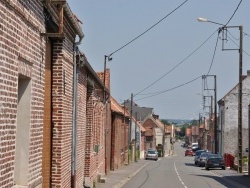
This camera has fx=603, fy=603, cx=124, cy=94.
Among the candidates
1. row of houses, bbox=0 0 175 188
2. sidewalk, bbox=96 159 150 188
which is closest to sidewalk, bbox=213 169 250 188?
sidewalk, bbox=96 159 150 188

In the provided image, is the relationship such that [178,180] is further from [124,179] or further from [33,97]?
[33,97]

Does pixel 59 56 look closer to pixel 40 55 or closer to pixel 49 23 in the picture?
pixel 49 23

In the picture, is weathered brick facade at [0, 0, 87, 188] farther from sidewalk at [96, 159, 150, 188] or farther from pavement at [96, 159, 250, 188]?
pavement at [96, 159, 250, 188]

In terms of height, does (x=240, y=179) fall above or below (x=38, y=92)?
below

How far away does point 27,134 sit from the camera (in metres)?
9.82

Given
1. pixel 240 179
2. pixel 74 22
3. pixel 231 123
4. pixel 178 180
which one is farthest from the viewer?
pixel 231 123

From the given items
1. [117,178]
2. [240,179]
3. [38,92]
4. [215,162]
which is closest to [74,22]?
[38,92]

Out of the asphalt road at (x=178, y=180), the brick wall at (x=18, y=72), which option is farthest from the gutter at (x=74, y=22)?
the asphalt road at (x=178, y=180)

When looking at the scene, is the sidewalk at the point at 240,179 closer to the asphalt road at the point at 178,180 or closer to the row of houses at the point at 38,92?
the asphalt road at the point at 178,180

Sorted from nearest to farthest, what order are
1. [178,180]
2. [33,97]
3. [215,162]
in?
1. [33,97]
2. [178,180]
3. [215,162]

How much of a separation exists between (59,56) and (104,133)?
21696mm

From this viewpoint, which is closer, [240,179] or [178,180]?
[178,180]

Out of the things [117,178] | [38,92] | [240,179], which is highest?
[38,92]

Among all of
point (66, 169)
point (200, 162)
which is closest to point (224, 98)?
point (200, 162)
